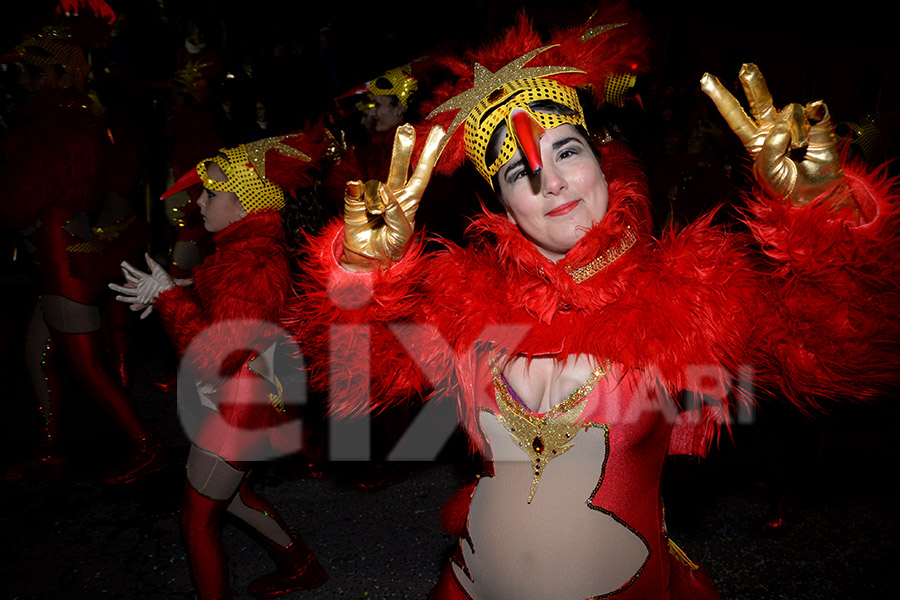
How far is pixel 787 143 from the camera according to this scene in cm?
114

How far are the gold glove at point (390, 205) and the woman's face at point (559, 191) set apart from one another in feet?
0.76

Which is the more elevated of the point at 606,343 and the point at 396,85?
the point at 396,85

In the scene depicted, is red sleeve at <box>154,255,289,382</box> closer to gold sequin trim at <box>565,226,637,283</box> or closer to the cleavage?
the cleavage

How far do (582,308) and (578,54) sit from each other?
680 millimetres

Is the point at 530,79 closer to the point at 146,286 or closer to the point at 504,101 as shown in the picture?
the point at 504,101

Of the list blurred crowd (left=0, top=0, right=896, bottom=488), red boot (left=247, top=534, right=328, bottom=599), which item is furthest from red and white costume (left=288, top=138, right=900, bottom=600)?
red boot (left=247, top=534, right=328, bottom=599)

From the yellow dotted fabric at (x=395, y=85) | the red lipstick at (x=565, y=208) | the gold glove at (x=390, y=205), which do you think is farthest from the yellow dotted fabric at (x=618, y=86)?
the yellow dotted fabric at (x=395, y=85)

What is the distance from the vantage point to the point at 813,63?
7.67 meters

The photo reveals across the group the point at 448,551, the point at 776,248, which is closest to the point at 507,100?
the point at 776,248

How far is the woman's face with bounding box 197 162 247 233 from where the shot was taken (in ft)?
8.23

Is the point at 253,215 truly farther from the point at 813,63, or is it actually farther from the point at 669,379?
the point at 813,63

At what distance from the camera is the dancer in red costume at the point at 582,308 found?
1176 millimetres

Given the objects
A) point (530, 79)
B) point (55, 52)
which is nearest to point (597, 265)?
point (530, 79)

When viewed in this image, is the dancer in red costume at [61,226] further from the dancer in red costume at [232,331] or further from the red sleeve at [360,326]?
the red sleeve at [360,326]
